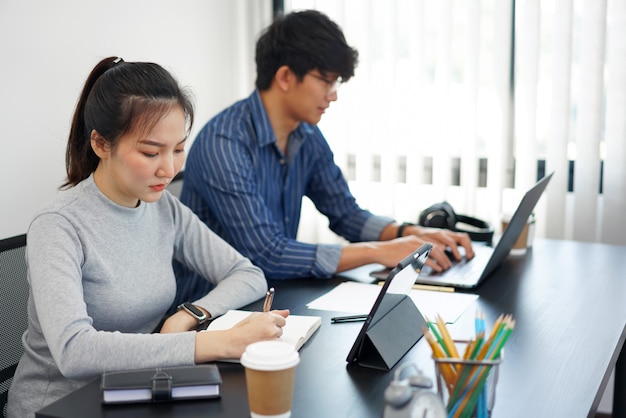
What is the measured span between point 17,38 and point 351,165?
1.40 meters

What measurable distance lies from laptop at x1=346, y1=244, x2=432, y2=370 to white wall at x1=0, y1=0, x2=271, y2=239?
122cm

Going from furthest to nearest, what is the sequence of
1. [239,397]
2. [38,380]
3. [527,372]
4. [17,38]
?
1. [17,38]
2. [38,380]
3. [527,372]
4. [239,397]

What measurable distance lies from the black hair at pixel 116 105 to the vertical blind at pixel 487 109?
1.47 metres

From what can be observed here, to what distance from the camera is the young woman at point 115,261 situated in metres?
1.35

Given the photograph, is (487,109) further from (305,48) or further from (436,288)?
(436,288)

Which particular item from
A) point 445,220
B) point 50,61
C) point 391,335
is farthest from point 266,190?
point 391,335

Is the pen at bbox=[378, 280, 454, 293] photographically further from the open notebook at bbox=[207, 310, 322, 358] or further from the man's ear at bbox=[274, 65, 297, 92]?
the man's ear at bbox=[274, 65, 297, 92]

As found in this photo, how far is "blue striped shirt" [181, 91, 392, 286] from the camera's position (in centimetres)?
205

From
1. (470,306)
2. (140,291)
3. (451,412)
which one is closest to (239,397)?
(451,412)

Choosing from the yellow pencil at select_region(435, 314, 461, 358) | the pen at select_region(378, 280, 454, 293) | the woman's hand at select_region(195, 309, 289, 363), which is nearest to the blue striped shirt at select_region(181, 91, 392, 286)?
the pen at select_region(378, 280, 454, 293)

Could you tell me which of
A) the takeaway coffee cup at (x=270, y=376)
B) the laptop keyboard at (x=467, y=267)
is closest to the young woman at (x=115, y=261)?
the takeaway coffee cup at (x=270, y=376)

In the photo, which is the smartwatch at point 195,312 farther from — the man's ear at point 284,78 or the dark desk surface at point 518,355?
the man's ear at point 284,78

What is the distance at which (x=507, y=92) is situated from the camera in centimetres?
285

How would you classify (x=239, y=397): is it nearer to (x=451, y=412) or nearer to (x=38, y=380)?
(x=451, y=412)
